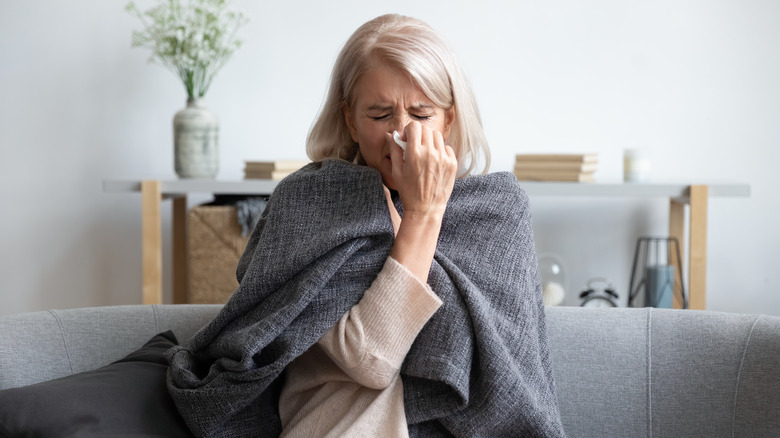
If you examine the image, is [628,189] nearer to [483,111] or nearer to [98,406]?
[483,111]

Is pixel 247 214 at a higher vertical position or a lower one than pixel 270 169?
lower

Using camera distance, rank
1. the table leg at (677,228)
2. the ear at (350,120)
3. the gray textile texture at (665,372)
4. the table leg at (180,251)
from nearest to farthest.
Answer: the gray textile texture at (665,372)
the ear at (350,120)
the table leg at (677,228)
the table leg at (180,251)

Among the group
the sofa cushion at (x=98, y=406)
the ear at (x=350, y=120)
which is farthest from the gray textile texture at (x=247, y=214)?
the sofa cushion at (x=98, y=406)

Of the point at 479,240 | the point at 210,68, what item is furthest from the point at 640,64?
the point at 479,240

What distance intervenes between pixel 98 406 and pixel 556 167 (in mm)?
1801

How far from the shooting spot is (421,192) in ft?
4.23

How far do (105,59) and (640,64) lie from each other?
6.71 ft

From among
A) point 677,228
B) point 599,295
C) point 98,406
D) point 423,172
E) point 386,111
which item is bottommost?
point 599,295

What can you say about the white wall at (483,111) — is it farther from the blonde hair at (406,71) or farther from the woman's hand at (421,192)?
the woman's hand at (421,192)

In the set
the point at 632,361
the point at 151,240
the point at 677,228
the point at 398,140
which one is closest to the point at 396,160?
the point at 398,140

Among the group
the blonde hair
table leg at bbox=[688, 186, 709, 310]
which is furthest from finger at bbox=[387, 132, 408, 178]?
table leg at bbox=[688, 186, 709, 310]

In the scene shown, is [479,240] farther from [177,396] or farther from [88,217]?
[88,217]

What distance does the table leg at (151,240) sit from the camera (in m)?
2.68

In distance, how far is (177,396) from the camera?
50.4 inches
